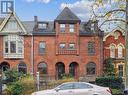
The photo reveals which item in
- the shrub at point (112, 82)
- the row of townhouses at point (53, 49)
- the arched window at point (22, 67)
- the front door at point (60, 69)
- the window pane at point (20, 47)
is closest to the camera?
the shrub at point (112, 82)

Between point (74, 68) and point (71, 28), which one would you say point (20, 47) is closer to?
point (71, 28)

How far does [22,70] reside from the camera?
68062 mm

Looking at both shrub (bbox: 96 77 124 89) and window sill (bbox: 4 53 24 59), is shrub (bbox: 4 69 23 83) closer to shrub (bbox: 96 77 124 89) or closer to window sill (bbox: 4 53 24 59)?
window sill (bbox: 4 53 24 59)

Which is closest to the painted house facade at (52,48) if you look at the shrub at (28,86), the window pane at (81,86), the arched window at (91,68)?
the arched window at (91,68)

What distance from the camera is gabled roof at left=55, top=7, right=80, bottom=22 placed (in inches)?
2687

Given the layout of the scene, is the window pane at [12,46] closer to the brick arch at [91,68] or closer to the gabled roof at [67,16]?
the gabled roof at [67,16]

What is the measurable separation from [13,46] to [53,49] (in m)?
6.16

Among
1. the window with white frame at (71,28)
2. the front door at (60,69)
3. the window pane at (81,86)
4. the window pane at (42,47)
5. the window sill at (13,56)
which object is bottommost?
the window pane at (81,86)

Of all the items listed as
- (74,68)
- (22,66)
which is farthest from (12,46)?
(74,68)

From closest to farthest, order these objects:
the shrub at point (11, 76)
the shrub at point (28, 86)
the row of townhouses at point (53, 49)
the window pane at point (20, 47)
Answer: the shrub at point (28, 86)
the shrub at point (11, 76)
the row of townhouses at point (53, 49)
the window pane at point (20, 47)

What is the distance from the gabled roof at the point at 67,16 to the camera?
224ft

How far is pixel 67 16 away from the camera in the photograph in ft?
226

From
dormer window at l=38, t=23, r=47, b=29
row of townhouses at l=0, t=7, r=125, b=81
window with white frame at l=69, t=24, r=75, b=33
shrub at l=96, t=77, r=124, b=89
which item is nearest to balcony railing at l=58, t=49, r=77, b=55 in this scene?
row of townhouses at l=0, t=7, r=125, b=81

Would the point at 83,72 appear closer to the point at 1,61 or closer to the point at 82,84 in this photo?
the point at 1,61
